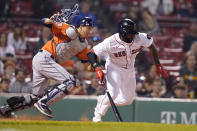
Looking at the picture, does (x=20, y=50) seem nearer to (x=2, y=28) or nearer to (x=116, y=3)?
(x=2, y=28)

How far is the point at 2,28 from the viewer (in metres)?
16.9

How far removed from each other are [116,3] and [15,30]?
13.8 ft

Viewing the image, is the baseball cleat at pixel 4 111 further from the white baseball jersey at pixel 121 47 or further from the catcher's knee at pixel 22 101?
the white baseball jersey at pixel 121 47

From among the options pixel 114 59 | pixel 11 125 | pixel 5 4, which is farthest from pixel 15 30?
pixel 11 125

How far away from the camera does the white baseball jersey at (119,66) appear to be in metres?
10.2

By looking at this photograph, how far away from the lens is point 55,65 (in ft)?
33.7

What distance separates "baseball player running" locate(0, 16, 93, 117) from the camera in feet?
33.2

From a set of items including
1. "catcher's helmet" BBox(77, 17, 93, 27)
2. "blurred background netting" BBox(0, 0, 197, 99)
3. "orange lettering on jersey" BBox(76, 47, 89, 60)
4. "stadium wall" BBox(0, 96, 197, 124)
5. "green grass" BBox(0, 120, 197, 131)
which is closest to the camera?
"green grass" BBox(0, 120, 197, 131)

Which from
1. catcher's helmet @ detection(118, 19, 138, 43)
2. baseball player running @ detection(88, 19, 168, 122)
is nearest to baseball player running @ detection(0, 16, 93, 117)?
baseball player running @ detection(88, 19, 168, 122)

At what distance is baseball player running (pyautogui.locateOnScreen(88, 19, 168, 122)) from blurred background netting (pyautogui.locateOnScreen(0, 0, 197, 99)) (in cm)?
174

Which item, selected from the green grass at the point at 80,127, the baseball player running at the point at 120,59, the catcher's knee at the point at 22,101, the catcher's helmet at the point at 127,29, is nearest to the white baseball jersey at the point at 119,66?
the baseball player running at the point at 120,59

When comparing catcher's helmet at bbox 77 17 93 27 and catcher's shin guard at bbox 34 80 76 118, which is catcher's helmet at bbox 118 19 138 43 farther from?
catcher's shin guard at bbox 34 80 76 118

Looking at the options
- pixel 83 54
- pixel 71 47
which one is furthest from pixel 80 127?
pixel 83 54

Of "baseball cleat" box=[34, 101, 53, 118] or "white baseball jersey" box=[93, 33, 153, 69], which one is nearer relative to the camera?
"baseball cleat" box=[34, 101, 53, 118]
